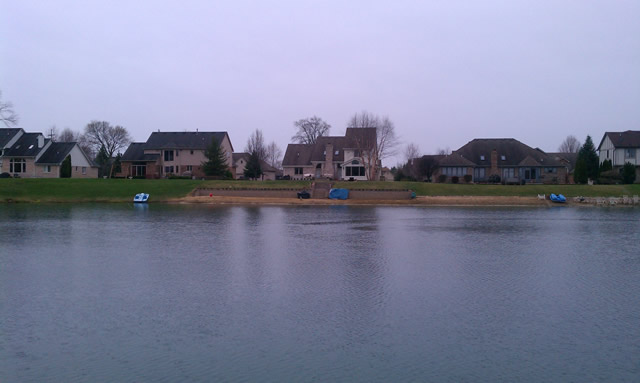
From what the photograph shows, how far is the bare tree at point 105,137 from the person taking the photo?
91500mm

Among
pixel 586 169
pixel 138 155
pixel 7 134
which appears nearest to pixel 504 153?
pixel 586 169

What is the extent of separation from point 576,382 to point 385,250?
13832 mm

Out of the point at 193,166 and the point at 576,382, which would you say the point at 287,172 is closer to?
the point at 193,166

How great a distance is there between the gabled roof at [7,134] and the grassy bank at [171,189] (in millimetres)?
12244

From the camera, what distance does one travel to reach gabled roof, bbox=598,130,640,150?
2429 inches

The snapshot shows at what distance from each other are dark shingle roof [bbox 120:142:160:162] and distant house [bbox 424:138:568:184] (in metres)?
33.7

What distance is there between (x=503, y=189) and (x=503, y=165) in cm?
1139

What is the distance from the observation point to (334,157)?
2751 inches

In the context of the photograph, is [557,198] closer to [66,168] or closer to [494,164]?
[494,164]

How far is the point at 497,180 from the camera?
6131 centimetres

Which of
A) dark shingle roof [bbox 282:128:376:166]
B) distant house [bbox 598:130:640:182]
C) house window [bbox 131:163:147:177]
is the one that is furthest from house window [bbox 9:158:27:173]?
distant house [bbox 598:130:640:182]

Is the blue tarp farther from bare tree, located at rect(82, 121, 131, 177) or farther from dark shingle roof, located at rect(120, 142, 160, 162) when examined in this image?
bare tree, located at rect(82, 121, 131, 177)

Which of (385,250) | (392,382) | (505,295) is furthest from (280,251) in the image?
(392,382)

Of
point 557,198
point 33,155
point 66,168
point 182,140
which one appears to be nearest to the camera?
point 557,198
